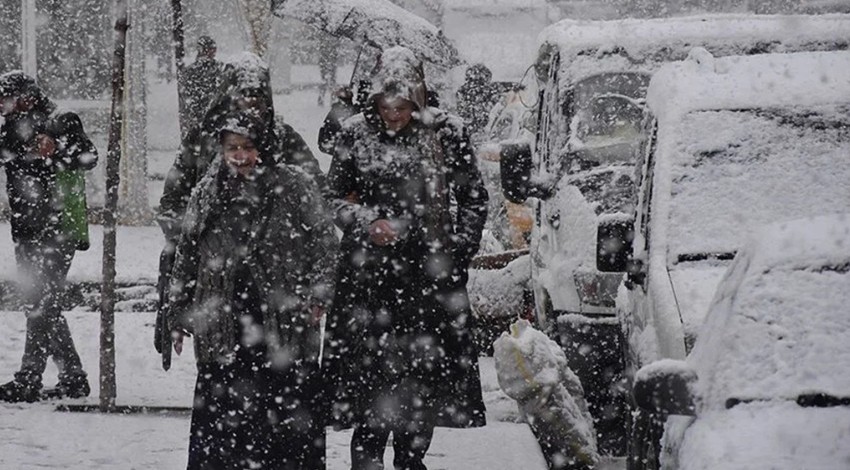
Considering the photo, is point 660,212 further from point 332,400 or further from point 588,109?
point 588,109

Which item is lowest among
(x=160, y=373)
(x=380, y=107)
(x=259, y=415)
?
(x=160, y=373)

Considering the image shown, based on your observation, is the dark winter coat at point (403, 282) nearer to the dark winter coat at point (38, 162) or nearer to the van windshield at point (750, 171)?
the van windshield at point (750, 171)

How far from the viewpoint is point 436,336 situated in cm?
573

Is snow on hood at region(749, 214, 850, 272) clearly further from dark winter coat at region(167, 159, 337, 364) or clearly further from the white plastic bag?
the white plastic bag

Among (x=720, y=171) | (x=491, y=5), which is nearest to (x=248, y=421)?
(x=720, y=171)

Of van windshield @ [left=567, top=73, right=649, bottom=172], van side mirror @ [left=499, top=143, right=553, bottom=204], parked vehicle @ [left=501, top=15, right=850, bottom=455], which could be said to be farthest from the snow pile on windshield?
van side mirror @ [left=499, top=143, right=553, bottom=204]

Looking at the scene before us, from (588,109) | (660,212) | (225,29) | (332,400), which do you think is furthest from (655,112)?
(225,29)

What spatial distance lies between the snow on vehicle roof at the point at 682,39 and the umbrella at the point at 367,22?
3.70 meters

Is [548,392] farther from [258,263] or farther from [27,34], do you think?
[27,34]

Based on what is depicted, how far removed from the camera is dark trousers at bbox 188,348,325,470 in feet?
17.8

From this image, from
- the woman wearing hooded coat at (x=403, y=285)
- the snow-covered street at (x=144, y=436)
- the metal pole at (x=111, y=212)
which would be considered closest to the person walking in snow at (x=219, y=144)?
the woman wearing hooded coat at (x=403, y=285)

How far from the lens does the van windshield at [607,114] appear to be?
7906mm

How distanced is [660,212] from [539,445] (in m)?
2.18

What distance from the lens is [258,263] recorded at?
17.4ft
